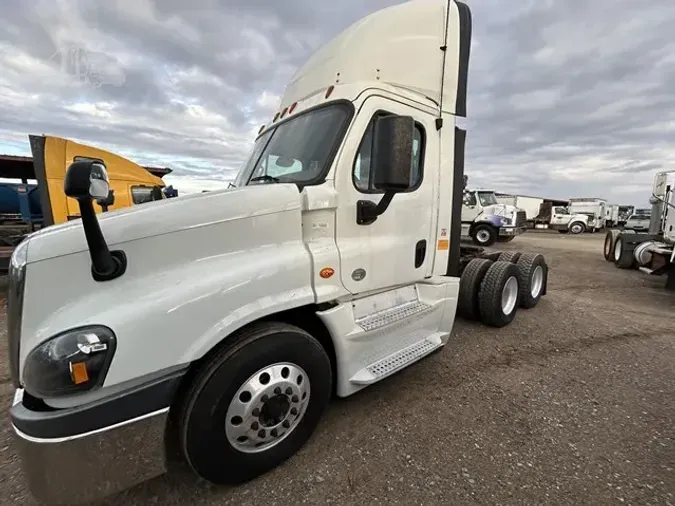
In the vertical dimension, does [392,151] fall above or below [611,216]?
above

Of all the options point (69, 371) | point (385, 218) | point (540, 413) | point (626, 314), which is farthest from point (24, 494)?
point (626, 314)

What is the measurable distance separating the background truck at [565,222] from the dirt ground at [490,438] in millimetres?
30762

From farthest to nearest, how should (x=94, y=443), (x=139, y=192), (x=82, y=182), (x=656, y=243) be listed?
(x=139, y=192), (x=656, y=243), (x=94, y=443), (x=82, y=182)

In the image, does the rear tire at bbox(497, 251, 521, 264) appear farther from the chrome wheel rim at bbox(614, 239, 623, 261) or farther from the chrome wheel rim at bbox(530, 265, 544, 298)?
the chrome wheel rim at bbox(614, 239, 623, 261)

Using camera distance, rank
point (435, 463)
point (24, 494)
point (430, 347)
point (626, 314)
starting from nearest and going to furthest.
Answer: point (24, 494) < point (435, 463) < point (430, 347) < point (626, 314)

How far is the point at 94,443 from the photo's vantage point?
5.22 feet

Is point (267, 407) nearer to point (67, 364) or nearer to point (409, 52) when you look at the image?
point (67, 364)

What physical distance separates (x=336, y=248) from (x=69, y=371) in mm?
1553

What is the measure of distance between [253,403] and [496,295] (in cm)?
375

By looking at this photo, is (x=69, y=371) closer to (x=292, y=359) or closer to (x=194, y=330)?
(x=194, y=330)

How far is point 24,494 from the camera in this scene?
2033 millimetres

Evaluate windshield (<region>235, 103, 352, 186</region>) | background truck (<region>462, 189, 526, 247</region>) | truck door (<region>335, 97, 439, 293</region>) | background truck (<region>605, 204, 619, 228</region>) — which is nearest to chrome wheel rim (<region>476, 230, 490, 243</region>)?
background truck (<region>462, 189, 526, 247</region>)

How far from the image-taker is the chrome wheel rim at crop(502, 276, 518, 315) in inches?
193

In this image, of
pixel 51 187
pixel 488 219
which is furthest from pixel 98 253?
pixel 488 219
